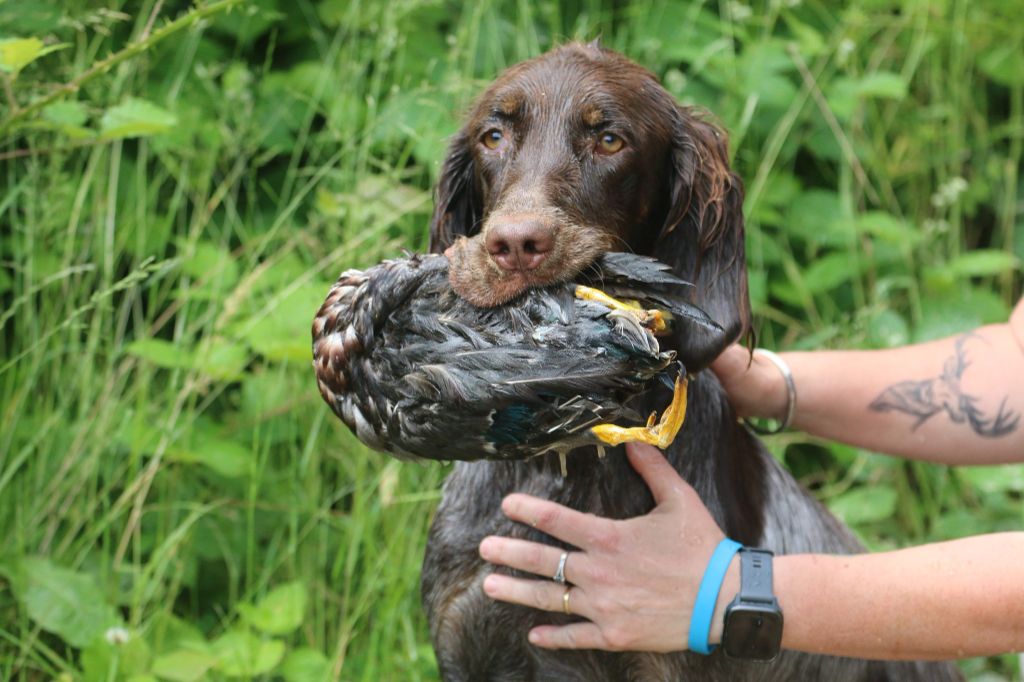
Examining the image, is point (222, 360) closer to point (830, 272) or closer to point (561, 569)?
point (561, 569)

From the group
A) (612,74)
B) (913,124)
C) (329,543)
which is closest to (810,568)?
(612,74)

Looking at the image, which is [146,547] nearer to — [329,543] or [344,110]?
[329,543]

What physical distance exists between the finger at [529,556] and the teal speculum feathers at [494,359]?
1.23 feet

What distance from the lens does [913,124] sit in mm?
4844

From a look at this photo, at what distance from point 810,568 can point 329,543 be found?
1.59 metres

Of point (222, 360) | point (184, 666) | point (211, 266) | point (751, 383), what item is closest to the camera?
point (751, 383)

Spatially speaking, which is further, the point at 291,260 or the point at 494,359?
the point at 291,260

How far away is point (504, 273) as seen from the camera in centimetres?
209

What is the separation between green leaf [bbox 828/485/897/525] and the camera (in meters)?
3.79

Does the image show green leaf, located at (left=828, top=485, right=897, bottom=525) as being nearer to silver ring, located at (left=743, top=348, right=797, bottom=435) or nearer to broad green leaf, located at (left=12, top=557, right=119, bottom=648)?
silver ring, located at (left=743, top=348, right=797, bottom=435)

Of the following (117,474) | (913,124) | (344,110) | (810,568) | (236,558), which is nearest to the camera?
(810,568)

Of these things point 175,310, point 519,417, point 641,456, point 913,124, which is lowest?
point 175,310

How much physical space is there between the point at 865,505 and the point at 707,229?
5.66ft

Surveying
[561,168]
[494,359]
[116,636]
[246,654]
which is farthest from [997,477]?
[116,636]
